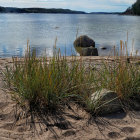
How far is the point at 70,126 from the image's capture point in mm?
2625

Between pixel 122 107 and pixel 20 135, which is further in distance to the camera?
pixel 122 107

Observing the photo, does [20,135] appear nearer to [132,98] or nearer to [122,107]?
[122,107]

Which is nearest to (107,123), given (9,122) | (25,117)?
(25,117)

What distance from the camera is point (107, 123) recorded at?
9.04 feet

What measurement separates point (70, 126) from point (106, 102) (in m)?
0.57

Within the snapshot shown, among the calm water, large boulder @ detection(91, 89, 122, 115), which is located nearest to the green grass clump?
large boulder @ detection(91, 89, 122, 115)

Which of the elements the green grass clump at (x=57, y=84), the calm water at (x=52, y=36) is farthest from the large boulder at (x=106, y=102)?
the calm water at (x=52, y=36)

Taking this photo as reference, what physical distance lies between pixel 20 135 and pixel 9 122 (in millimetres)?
322

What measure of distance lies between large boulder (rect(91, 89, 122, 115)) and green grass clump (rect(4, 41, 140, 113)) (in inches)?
2.5

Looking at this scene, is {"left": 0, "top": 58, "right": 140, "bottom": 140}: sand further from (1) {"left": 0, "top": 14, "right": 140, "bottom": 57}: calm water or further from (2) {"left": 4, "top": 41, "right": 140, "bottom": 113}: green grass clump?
(1) {"left": 0, "top": 14, "right": 140, "bottom": 57}: calm water

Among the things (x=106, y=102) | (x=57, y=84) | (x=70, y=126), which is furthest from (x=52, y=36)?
(x=70, y=126)

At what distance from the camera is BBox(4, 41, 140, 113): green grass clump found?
9.43 ft

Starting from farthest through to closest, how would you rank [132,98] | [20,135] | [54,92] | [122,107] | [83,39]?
1. [83,39]
2. [132,98]
3. [122,107]
4. [54,92]
5. [20,135]

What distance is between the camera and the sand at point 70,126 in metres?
2.44
